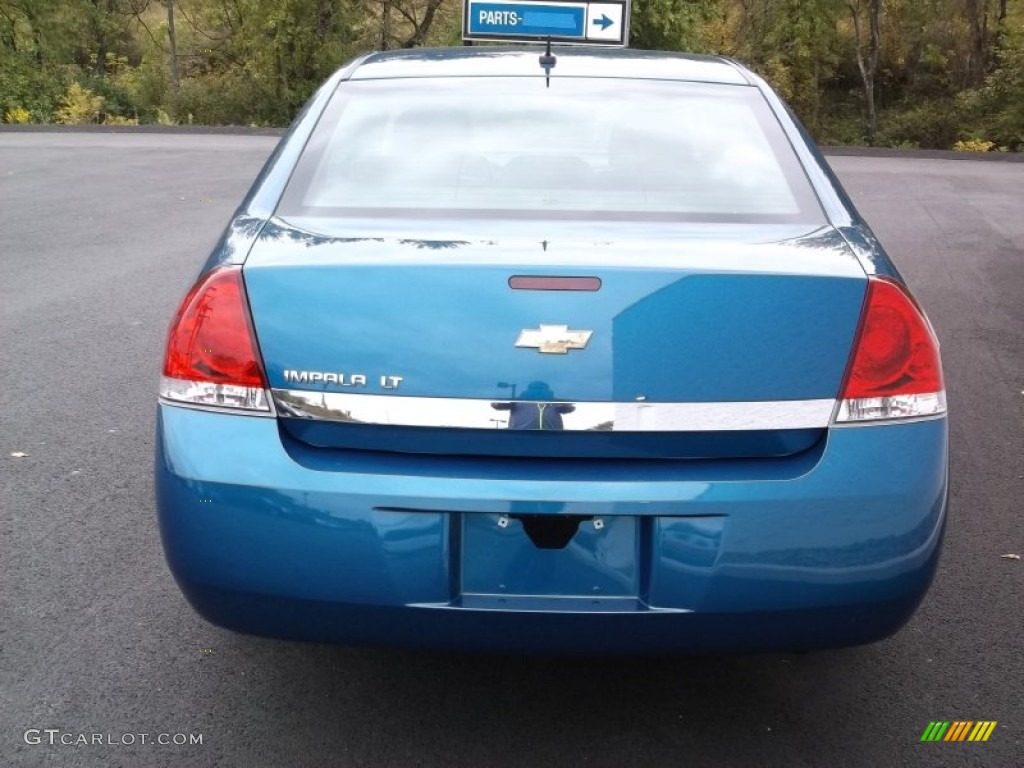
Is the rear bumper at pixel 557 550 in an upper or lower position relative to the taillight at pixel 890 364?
lower

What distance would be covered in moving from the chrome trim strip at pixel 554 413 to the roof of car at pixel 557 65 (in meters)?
1.40

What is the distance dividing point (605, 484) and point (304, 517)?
614mm

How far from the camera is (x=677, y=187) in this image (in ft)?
9.64

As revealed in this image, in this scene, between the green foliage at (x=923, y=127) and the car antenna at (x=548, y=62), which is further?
the green foliage at (x=923, y=127)

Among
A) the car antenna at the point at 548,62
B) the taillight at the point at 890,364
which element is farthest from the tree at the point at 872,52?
the taillight at the point at 890,364

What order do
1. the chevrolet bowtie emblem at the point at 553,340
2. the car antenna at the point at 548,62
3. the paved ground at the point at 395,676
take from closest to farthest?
the chevrolet bowtie emblem at the point at 553,340, the paved ground at the point at 395,676, the car antenna at the point at 548,62

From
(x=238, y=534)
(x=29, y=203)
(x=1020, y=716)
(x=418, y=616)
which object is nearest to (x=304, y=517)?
(x=238, y=534)

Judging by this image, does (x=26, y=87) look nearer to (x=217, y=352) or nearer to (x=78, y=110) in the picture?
(x=78, y=110)

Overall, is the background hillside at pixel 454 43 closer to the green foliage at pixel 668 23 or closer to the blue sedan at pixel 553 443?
the green foliage at pixel 668 23

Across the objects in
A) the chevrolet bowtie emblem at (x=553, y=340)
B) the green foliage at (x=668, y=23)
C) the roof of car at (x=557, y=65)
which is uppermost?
A: the roof of car at (x=557, y=65)

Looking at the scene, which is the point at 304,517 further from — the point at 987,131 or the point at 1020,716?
the point at 987,131

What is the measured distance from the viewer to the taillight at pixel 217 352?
7.98ft

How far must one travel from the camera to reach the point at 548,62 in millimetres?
3510

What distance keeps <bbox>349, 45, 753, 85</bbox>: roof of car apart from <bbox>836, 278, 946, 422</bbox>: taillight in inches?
47.0
